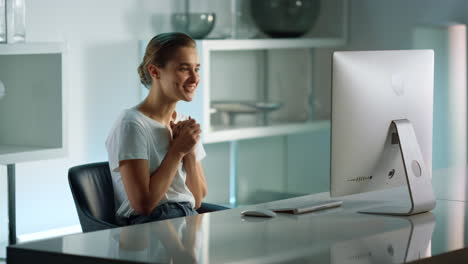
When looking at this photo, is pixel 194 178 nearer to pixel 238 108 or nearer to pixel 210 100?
pixel 210 100

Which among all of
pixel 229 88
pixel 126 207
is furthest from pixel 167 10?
pixel 126 207

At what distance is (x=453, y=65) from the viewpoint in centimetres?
502

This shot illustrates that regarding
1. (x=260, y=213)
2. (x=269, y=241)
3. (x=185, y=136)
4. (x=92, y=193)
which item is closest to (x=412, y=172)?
(x=260, y=213)

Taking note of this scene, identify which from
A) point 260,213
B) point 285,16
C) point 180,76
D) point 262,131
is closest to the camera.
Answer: point 260,213

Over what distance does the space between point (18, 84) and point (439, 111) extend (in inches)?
99.0

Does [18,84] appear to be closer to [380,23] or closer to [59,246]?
[59,246]

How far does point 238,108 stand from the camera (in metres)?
5.10

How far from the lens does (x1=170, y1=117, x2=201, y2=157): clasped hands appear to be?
113 inches

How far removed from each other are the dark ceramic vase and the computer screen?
2.63 metres

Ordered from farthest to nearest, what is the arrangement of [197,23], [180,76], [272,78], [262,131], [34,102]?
[272,78] < [262,131] < [197,23] < [34,102] < [180,76]

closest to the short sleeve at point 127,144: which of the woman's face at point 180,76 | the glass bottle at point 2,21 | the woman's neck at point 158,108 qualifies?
the woman's neck at point 158,108

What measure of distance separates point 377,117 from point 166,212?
0.80 metres

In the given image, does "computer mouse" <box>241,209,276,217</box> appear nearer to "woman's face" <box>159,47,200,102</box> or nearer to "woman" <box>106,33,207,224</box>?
"woman" <box>106,33,207,224</box>

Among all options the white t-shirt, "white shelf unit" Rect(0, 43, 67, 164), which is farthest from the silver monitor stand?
"white shelf unit" Rect(0, 43, 67, 164)
